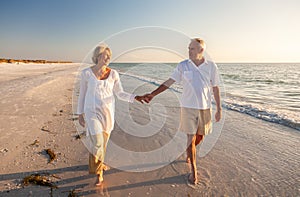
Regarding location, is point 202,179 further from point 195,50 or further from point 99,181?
point 195,50

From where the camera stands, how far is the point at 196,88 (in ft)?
9.12

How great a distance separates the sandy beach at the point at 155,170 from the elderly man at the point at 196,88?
0.46 meters

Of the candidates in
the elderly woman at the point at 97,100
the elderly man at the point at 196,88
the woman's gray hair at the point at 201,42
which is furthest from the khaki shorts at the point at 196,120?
the elderly woman at the point at 97,100

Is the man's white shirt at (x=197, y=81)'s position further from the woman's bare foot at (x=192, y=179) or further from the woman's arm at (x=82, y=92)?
the woman's arm at (x=82, y=92)

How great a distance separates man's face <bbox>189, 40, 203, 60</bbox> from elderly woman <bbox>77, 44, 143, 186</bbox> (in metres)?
1.06

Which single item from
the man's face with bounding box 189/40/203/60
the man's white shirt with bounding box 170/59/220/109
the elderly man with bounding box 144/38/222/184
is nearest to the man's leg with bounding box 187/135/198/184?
the elderly man with bounding box 144/38/222/184

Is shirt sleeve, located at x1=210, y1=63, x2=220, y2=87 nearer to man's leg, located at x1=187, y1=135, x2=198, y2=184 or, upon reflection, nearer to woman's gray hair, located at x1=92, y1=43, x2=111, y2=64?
man's leg, located at x1=187, y1=135, x2=198, y2=184

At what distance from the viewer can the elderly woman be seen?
8.39 feet

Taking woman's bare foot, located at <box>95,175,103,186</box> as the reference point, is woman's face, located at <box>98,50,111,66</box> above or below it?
above

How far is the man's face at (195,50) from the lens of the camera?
2730 millimetres

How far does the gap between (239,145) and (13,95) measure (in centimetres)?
826

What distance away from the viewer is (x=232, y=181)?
2969 millimetres

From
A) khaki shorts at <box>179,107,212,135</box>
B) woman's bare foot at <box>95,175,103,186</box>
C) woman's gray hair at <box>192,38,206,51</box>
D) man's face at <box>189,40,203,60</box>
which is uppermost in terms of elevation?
woman's gray hair at <box>192,38,206,51</box>

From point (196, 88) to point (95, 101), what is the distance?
1.33 meters
